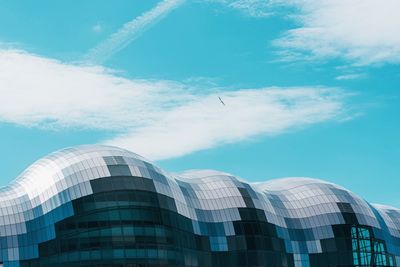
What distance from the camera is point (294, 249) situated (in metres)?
133

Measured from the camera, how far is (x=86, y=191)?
107 metres

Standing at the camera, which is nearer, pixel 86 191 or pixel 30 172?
pixel 86 191

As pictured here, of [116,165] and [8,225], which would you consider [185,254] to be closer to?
[116,165]

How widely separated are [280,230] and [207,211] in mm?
15475

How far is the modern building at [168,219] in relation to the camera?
10525 cm

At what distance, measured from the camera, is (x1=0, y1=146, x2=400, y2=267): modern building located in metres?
105

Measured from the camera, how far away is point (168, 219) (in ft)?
366

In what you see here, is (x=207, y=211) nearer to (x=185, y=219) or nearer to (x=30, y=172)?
(x=185, y=219)

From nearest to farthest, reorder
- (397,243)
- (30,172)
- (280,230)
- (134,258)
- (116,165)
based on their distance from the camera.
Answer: (134,258) < (116,165) < (30,172) < (280,230) < (397,243)

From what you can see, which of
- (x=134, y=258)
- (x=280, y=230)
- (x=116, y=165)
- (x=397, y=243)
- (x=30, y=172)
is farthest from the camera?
(x=397, y=243)

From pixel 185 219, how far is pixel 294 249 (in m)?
26.5

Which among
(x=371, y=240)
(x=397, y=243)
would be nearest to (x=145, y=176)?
(x=371, y=240)

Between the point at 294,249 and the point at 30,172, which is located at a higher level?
the point at 30,172

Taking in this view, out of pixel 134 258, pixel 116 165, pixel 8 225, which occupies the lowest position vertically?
pixel 134 258
